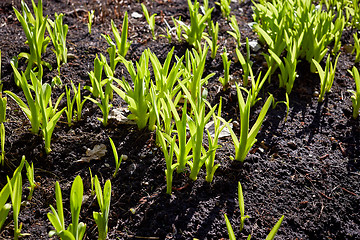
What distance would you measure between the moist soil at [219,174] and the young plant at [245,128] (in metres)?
0.10

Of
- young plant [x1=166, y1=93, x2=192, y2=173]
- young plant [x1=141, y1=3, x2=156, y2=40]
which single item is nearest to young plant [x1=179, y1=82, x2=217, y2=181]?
young plant [x1=166, y1=93, x2=192, y2=173]

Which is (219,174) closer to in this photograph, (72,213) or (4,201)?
(72,213)

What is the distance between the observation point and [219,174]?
1597 mm

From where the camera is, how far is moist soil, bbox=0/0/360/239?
4.53ft

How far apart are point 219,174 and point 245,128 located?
0.94 feet

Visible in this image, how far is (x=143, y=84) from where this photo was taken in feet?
5.17

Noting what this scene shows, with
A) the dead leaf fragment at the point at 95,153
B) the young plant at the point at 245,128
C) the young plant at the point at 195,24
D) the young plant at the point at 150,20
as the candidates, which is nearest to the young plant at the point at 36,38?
the dead leaf fragment at the point at 95,153

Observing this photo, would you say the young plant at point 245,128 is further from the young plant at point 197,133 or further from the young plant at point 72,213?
the young plant at point 72,213

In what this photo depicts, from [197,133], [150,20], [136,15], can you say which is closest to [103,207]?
[197,133]

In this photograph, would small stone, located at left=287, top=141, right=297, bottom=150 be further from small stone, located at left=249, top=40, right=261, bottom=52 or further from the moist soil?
small stone, located at left=249, top=40, right=261, bottom=52

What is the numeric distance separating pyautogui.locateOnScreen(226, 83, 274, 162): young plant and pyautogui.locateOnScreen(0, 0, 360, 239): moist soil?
0.34 feet

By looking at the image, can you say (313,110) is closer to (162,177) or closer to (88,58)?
(162,177)

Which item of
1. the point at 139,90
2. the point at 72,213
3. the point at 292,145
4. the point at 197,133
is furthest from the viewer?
the point at 292,145

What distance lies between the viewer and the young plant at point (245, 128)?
1423 mm
